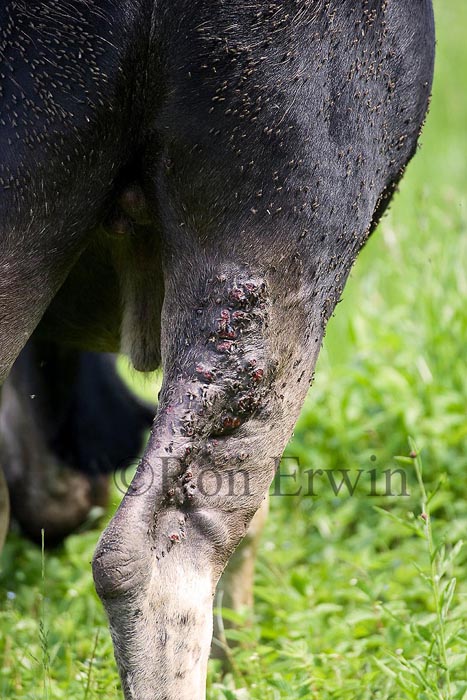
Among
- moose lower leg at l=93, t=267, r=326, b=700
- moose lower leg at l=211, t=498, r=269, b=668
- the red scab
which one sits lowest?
moose lower leg at l=211, t=498, r=269, b=668

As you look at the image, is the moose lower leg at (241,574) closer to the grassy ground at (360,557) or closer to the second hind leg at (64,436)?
the grassy ground at (360,557)

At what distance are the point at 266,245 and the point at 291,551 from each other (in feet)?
5.88

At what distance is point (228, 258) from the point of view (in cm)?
172

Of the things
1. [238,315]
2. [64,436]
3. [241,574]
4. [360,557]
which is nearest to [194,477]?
[238,315]

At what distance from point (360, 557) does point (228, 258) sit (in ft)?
5.06

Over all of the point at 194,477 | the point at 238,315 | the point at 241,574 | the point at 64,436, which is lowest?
the point at 241,574

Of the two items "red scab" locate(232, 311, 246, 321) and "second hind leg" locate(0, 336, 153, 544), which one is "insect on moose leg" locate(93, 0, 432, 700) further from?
"second hind leg" locate(0, 336, 153, 544)

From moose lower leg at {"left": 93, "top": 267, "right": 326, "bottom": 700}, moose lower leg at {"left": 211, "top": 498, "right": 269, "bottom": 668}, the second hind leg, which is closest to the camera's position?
moose lower leg at {"left": 93, "top": 267, "right": 326, "bottom": 700}

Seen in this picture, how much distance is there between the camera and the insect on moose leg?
165cm

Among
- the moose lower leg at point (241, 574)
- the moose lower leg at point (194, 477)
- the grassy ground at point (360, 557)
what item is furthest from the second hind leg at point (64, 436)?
the moose lower leg at point (194, 477)

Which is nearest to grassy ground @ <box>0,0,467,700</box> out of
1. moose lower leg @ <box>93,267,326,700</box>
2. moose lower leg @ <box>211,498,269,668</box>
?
moose lower leg @ <box>211,498,269,668</box>

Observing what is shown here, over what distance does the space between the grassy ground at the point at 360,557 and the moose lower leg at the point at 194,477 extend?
0.35m

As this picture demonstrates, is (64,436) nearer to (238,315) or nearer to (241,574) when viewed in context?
(241,574)

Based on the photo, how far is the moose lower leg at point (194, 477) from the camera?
5.40ft
